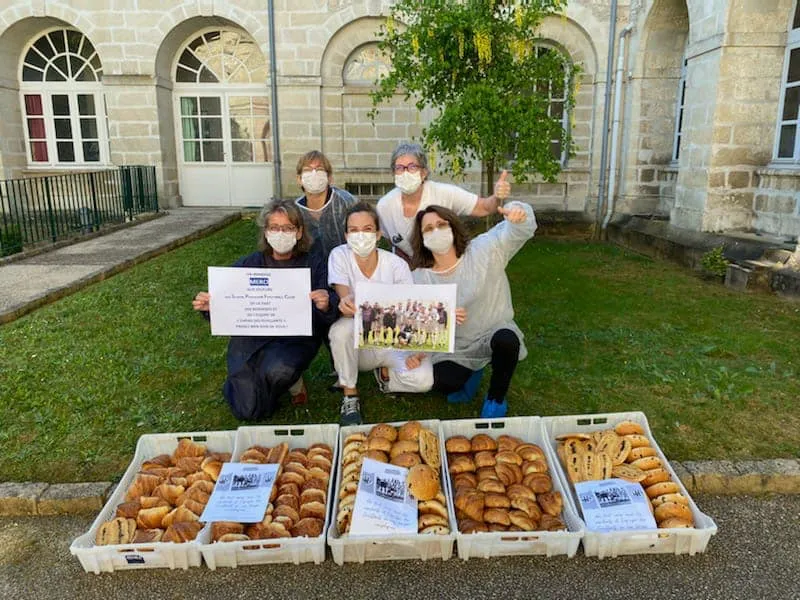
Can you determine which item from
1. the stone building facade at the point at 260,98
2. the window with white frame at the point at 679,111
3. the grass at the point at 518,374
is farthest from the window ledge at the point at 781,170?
the window with white frame at the point at 679,111

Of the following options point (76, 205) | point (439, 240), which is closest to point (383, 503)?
point (439, 240)

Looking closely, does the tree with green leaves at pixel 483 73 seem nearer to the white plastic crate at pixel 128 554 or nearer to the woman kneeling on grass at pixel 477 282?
the woman kneeling on grass at pixel 477 282

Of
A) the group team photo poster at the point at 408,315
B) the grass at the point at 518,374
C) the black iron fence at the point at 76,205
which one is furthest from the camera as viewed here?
the black iron fence at the point at 76,205

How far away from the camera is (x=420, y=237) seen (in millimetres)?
3822

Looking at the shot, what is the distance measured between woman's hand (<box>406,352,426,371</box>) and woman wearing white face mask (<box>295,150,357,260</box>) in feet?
3.41

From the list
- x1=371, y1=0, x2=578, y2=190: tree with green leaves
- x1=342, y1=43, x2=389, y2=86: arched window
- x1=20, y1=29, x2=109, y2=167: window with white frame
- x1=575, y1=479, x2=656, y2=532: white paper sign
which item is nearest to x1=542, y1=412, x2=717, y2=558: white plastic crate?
x1=575, y1=479, x2=656, y2=532: white paper sign

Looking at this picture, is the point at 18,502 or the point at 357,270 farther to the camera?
the point at 357,270

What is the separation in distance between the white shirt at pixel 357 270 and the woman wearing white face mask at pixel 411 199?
37 centimetres

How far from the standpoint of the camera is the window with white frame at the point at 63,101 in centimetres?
1430

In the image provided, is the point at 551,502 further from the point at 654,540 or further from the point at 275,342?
the point at 275,342

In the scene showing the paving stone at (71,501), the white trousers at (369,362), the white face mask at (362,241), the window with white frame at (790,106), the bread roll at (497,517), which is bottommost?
the paving stone at (71,501)

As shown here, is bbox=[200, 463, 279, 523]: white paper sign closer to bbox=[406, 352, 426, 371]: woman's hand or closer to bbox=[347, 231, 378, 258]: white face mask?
bbox=[406, 352, 426, 371]: woman's hand

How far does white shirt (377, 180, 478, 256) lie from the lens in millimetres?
4379

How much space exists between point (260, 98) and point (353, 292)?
38.7 feet
